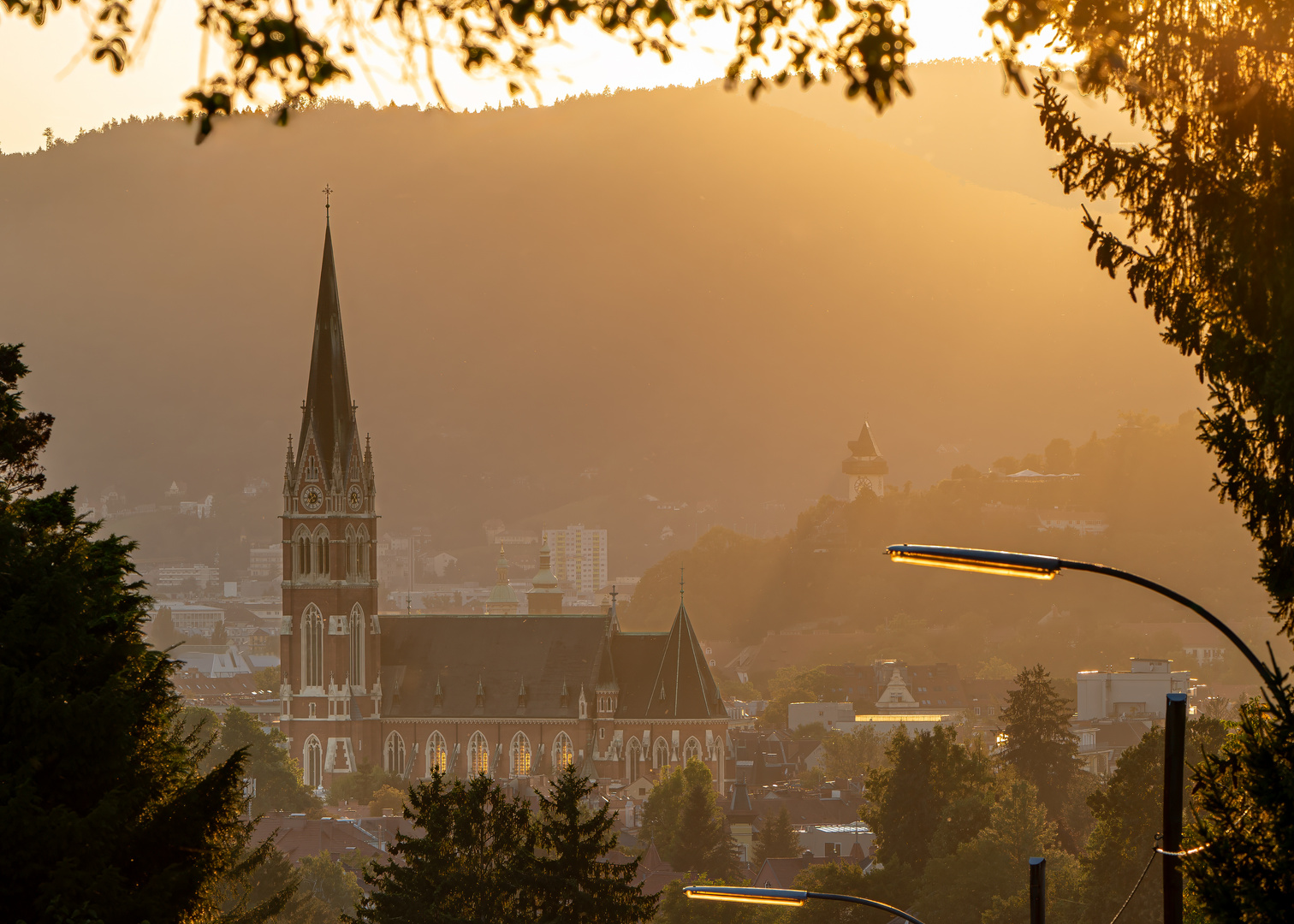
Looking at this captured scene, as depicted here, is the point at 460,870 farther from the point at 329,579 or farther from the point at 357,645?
the point at 357,645

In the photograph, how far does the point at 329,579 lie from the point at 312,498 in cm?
419

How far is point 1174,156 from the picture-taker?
11.5 metres

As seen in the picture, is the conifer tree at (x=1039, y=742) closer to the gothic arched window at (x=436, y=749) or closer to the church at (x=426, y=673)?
the church at (x=426, y=673)

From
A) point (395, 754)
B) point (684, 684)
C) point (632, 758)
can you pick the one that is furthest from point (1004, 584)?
point (395, 754)

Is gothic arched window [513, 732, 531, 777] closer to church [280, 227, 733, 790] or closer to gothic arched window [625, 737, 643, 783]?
church [280, 227, 733, 790]

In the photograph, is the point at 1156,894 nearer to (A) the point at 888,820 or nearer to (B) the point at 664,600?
(A) the point at 888,820

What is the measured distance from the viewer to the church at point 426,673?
97.2 m

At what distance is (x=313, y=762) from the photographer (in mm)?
100125

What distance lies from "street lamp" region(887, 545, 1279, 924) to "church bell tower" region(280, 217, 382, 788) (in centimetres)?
8498

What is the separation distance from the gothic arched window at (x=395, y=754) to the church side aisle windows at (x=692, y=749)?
15.0m

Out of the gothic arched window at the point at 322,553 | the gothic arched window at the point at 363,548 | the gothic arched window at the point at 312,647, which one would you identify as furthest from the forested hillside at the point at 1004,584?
the gothic arched window at the point at 322,553

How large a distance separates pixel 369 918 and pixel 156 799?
43.1 feet

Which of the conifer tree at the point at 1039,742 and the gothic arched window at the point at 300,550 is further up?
the gothic arched window at the point at 300,550

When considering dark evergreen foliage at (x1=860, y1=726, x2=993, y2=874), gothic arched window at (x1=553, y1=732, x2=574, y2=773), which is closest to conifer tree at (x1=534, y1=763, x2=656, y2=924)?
dark evergreen foliage at (x1=860, y1=726, x2=993, y2=874)
